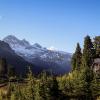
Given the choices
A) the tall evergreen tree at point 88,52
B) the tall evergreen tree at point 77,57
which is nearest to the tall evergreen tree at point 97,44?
the tall evergreen tree at point 88,52

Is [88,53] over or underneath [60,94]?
over

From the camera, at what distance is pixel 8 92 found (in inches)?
4862

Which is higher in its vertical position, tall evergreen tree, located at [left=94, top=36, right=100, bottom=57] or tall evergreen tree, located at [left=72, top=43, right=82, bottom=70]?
tall evergreen tree, located at [left=94, top=36, right=100, bottom=57]

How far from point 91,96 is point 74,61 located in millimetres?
46874

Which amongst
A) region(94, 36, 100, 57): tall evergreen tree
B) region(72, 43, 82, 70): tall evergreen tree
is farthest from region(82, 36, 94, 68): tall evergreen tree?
region(72, 43, 82, 70): tall evergreen tree

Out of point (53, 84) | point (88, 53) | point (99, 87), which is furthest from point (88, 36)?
point (53, 84)

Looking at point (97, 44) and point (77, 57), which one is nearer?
point (77, 57)

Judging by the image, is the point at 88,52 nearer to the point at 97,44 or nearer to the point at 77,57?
the point at 77,57

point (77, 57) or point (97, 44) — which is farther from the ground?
point (97, 44)

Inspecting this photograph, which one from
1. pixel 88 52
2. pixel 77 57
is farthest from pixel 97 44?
pixel 88 52

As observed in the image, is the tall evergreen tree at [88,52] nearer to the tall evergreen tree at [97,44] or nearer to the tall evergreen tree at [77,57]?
the tall evergreen tree at [97,44]

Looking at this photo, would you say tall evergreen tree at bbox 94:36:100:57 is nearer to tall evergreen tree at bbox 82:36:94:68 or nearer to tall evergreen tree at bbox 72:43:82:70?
tall evergreen tree at bbox 82:36:94:68

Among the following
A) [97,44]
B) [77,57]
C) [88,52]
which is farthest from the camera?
[97,44]

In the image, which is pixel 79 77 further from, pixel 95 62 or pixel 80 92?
pixel 95 62
